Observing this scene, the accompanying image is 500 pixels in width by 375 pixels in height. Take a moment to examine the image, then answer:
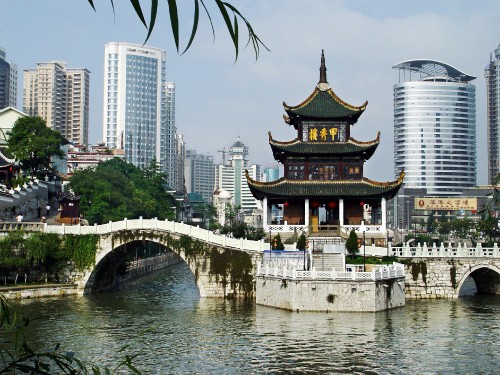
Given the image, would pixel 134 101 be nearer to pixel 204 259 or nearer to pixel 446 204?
pixel 446 204

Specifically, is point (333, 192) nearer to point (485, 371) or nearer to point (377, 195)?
point (377, 195)

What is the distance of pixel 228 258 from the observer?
4297 cm

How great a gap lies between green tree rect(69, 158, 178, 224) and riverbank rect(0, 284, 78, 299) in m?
16.5

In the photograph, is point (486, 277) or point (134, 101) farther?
point (134, 101)

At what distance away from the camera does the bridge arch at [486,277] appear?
4378cm

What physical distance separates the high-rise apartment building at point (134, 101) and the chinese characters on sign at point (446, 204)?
60.2m

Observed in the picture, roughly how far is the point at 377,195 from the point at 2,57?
12989 centimetres

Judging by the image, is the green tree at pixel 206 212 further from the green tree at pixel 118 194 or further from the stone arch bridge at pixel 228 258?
the stone arch bridge at pixel 228 258

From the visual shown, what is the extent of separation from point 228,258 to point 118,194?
98.7 feet

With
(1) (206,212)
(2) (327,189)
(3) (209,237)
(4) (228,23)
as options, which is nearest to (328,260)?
(3) (209,237)

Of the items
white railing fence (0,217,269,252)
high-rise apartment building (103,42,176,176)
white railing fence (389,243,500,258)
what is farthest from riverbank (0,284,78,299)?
high-rise apartment building (103,42,176,176)

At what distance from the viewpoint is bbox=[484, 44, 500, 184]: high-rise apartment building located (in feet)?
562

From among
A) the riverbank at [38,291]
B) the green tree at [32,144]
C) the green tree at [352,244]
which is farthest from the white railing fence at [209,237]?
the green tree at [32,144]

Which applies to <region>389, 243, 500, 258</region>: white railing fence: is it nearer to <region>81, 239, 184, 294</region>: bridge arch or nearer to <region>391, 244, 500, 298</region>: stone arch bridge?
<region>391, 244, 500, 298</region>: stone arch bridge
